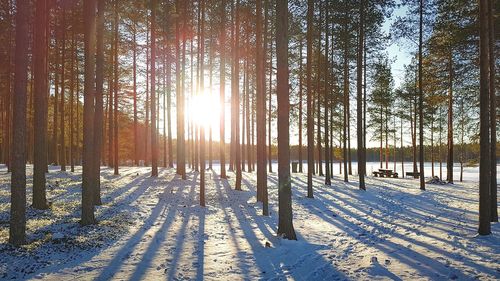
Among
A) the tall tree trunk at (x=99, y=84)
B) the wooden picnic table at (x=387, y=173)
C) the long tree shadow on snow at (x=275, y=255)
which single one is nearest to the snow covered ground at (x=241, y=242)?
the long tree shadow on snow at (x=275, y=255)

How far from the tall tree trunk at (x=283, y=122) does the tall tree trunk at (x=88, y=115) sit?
5164 mm

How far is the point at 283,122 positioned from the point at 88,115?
5.40 metres

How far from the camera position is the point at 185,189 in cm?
1697

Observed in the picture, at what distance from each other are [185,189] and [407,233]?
1063cm

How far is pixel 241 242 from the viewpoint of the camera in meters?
8.48

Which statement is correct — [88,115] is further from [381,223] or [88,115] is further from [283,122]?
[381,223]

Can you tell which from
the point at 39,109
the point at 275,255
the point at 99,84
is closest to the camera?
the point at 275,255

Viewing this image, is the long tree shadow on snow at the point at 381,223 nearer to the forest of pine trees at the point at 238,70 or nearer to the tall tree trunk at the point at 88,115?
the forest of pine trees at the point at 238,70

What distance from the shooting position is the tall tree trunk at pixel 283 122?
8.48 m

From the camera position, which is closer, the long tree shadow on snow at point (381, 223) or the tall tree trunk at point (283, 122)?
the long tree shadow on snow at point (381, 223)

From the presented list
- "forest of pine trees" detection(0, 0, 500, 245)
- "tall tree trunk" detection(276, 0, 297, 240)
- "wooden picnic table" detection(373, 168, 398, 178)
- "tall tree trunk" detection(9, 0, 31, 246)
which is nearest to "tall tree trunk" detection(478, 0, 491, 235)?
"forest of pine trees" detection(0, 0, 500, 245)

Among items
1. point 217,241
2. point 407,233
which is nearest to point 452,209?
point 407,233

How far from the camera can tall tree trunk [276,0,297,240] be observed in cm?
848

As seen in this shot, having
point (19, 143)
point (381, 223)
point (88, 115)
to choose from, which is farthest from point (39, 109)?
point (381, 223)
